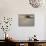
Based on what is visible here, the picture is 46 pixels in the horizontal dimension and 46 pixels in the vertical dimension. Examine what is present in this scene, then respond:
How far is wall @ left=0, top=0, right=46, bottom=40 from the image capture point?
4.17 meters

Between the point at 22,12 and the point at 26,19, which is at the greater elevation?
the point at 22,12

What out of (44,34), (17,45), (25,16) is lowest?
(17,45)

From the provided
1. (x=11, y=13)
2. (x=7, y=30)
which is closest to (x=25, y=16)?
(x=11, y=13)

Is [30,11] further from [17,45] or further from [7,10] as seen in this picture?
[17,45]

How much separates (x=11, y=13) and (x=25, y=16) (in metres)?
0.50

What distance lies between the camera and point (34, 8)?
4188mm

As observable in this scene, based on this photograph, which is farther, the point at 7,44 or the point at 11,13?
the point at 11,13

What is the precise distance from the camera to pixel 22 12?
4195mm

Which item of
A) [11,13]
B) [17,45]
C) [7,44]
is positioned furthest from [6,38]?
[11,13]

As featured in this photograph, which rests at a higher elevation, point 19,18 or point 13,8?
point 13,8

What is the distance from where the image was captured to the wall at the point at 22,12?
4168 mm

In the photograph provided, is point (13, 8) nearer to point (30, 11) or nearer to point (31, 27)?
point (30, 11)

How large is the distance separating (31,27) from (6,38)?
3.03 feet

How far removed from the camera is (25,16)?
4211mm
